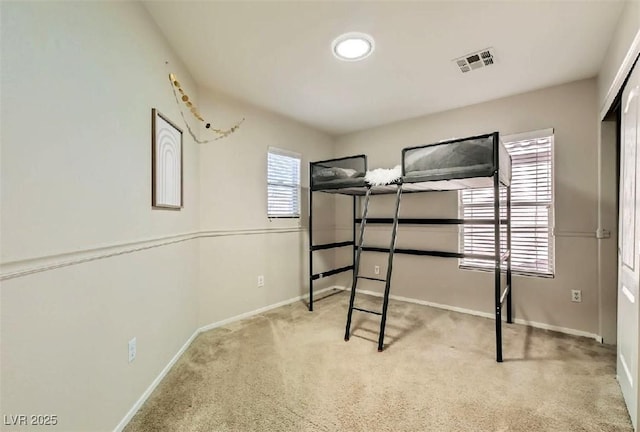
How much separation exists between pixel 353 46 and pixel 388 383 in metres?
2.37

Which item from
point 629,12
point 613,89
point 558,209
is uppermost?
point 629,12

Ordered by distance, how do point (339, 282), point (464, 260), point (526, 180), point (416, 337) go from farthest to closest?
point (339, 282)
point (464, 260)
point (526, 180)
point (416, 337)

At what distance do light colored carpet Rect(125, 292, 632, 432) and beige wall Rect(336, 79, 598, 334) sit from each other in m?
0.35

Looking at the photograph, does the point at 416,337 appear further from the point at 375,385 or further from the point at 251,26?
the point at 251,26

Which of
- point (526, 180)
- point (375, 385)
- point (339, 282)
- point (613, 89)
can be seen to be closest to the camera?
point (375, 385)

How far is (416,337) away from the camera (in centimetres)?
256

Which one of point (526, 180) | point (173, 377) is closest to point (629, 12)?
point (526, 180)

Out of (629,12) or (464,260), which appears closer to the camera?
(629,12)

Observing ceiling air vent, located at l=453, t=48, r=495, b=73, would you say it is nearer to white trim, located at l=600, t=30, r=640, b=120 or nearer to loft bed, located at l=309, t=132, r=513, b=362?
loft bed, located at l=309, t=132, r=513, b=362

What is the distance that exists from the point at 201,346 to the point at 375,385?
1498 mm

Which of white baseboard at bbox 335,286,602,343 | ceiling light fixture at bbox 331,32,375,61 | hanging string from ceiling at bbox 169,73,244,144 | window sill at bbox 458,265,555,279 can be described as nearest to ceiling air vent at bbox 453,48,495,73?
ceiling light fixture at bbox 331,32,375,61

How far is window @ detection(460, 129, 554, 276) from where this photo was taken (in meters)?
2.76

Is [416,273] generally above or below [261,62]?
below

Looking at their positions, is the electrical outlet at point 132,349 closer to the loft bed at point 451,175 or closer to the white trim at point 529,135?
the loft bed at point 451,175
